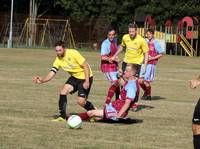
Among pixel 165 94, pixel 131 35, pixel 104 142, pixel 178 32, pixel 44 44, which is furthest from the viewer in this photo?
pixel 44 44

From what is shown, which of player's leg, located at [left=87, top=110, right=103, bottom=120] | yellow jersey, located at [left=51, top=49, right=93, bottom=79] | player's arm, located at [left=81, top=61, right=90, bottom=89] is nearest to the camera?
player's leg, located at [left=87, top=110, right=103, bottom=120]

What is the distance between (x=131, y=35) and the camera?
1430 centimetres

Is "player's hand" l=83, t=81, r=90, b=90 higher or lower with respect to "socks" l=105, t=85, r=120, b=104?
higher

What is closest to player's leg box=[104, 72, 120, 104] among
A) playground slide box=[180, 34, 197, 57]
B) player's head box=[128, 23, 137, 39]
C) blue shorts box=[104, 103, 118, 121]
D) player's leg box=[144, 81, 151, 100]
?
player's head box=[128, 23, 137, 39]

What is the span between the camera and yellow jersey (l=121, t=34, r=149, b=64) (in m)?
14.5

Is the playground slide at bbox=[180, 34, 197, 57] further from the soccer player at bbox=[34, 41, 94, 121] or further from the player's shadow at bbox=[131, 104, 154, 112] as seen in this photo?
the soccer player at bbox=[34, 41, 94, 121]

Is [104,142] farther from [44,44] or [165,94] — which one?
[44,44]

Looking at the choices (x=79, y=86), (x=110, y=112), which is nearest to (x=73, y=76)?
(x=79, y=86)

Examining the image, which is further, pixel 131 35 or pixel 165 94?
pixel 165 94

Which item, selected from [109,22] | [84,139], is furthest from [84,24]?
[84,139]

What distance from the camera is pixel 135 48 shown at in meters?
14.6

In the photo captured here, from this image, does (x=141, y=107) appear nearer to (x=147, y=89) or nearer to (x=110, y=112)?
(x=147, y=89)

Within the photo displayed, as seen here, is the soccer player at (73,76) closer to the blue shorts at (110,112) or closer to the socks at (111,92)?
the blue shorts at (110,112)

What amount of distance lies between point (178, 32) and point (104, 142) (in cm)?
4325
